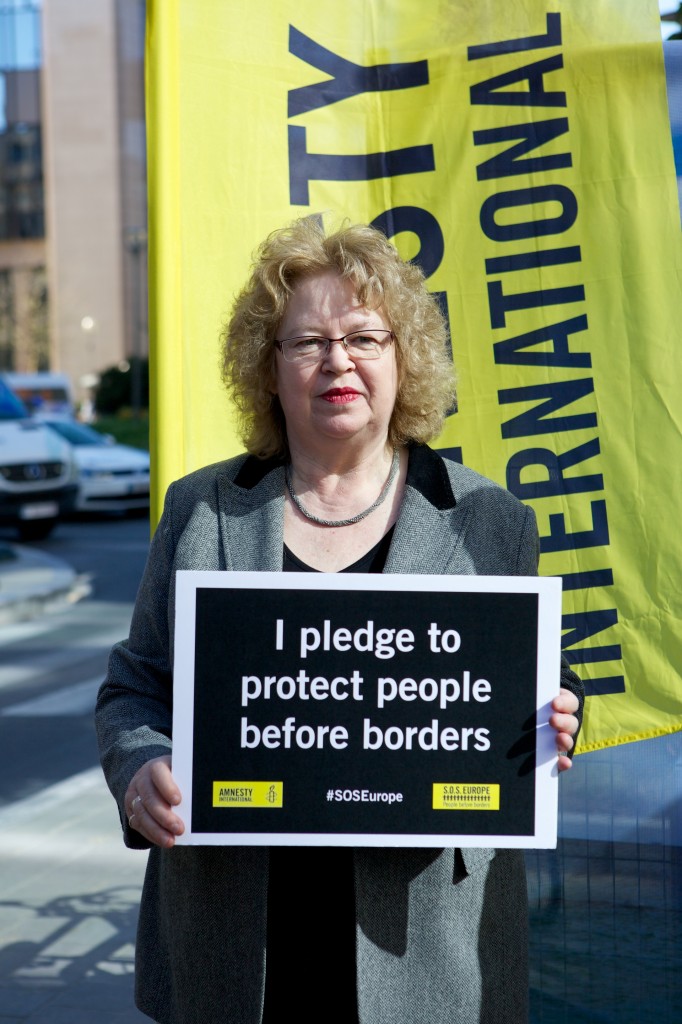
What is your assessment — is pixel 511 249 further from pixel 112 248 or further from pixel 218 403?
pixel 112 248

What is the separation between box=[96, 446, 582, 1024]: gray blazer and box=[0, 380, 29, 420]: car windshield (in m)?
16.0

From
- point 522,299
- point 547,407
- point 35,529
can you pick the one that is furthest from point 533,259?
point 35,529

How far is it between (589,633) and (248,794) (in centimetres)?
114

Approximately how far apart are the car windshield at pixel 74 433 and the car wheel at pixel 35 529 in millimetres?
3839

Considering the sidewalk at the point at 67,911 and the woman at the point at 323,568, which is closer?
the woman at the point at 323,568

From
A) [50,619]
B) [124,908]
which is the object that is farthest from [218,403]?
[50,619]

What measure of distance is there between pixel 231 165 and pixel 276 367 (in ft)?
2.64

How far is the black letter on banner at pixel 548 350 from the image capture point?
2752mm

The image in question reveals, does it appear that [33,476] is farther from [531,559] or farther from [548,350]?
[531,559]

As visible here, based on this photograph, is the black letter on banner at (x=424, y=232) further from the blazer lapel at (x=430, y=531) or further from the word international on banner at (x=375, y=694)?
the word international on banner at (x=375, y=694)

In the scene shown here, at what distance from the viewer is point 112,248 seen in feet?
185

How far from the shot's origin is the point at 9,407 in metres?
17.7

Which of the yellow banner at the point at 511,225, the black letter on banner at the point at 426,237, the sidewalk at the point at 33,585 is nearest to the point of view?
the yellow banner at the point at 511,225

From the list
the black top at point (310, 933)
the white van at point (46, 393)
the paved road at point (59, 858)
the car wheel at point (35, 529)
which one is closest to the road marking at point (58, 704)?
the paved road at point (59, 858)
